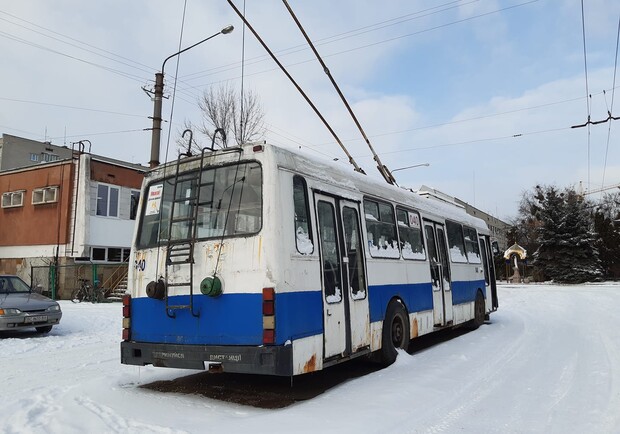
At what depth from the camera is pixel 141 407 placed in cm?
568

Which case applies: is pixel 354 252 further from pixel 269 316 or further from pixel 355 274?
pixel 269 316

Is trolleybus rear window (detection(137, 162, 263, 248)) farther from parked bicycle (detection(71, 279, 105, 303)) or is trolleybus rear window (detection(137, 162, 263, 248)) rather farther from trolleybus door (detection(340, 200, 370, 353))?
parked bicycle (detection(71, 279, 105, 303))

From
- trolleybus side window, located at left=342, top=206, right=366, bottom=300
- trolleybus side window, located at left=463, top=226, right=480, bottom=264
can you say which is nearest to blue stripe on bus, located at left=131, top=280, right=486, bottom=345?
trolleybus side window, located at left=342, top=206, right=366, bottom=300

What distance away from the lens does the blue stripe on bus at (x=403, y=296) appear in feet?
25.1

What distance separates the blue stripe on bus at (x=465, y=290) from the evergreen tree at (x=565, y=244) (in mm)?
34806

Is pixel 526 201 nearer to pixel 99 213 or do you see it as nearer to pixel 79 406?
pixel 99 213

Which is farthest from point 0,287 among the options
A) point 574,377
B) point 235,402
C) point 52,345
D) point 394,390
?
point 574,377

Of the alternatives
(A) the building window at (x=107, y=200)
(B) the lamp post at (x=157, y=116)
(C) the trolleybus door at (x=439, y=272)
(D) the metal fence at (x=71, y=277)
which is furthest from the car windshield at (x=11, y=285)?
(A) the building window at (x=107, y=200)

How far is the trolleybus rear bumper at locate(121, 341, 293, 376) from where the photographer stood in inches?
215

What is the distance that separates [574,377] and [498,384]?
4.05ft

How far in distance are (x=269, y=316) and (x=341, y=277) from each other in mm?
1624

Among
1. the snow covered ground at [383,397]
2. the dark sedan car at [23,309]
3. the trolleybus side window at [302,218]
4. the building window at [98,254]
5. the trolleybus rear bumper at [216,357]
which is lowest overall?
the snow covered ground at [383,397]

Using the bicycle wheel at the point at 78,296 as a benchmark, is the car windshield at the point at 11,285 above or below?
above

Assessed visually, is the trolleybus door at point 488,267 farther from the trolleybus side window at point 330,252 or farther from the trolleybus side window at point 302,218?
the trolleybus side window at point 302,218
